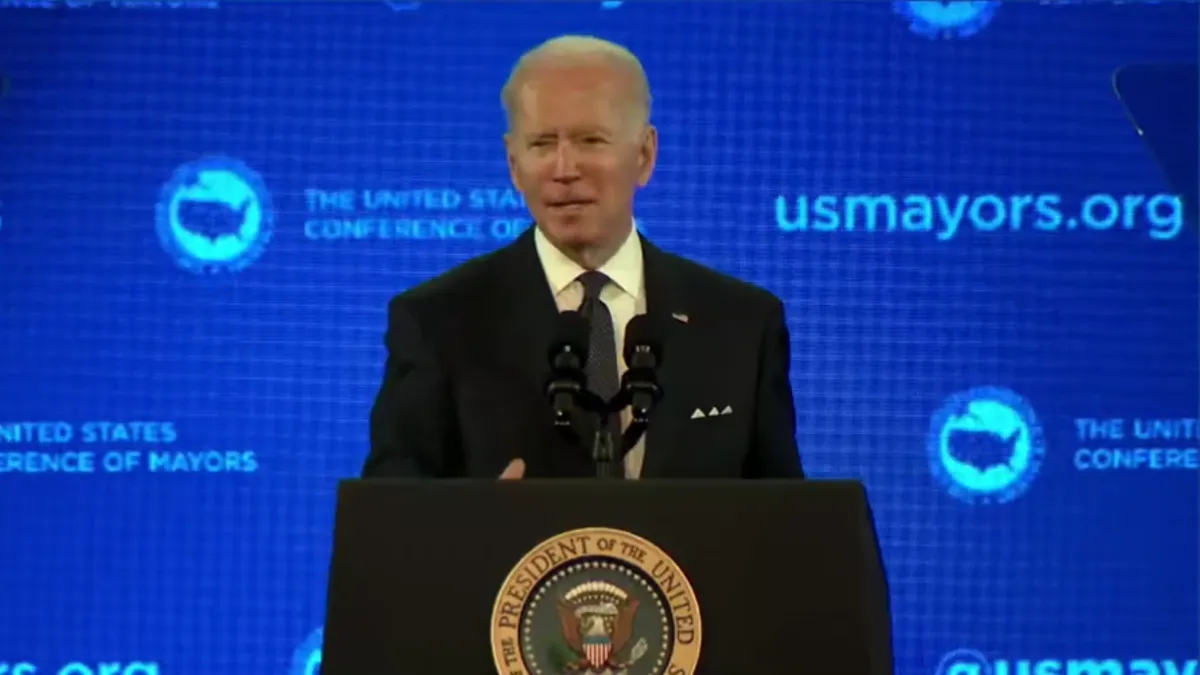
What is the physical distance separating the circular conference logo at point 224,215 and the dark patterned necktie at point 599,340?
1417mm

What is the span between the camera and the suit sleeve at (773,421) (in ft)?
6.25

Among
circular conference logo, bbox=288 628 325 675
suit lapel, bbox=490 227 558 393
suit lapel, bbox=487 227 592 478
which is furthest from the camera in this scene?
circular conference logo, bbox=288 628 325 675

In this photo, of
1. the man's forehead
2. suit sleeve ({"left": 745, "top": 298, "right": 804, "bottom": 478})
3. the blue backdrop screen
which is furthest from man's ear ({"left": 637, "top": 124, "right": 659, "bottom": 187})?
the blue backdrop screen

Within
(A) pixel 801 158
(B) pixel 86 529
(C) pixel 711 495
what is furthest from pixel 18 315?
(C) pixel 711 495

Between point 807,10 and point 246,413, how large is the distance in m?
1.45

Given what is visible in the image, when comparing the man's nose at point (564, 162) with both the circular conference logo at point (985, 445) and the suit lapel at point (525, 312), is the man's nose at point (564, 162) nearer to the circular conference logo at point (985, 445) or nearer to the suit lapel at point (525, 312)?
the suit lapel at point (525, 312)

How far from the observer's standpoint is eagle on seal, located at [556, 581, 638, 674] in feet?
4.28

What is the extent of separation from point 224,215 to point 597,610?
2.08m

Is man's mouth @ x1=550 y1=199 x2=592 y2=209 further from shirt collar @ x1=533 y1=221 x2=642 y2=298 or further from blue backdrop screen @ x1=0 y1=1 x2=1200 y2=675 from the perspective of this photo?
blue backdrop screen @ x1=0 y1=1 x2=1200 y2=675

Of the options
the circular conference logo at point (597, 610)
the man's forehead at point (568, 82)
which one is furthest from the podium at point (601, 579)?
the man's forehead at point (568, 82)

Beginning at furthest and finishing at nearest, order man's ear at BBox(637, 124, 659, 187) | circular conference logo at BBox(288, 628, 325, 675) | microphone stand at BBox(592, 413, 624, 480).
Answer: circular conference logo at BBox(288, 628, 325, 675) → man's ear at BBox(637, 124, 659, 187) → microphone stand at BBox(592, 413, 624, 480)

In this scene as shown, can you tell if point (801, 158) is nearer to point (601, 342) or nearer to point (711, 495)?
point (601, 342)

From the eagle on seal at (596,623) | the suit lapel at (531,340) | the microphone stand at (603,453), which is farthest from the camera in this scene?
the suit lapel at (531,340)

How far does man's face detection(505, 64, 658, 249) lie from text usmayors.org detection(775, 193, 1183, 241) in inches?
50.1
